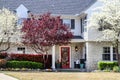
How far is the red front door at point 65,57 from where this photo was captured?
4347cm

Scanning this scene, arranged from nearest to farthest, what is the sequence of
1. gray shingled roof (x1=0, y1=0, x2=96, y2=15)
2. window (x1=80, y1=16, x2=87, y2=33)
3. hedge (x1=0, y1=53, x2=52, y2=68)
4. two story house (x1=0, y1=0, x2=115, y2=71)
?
hedge (x1=0, y1=53, x2=52, y2=68)
two story house (x1=0, y1=0, x2=115, y2=71)
window (x1=80, y1=16, x2=87, y2=33)
gray shingled roof (x1=0, y1=0, x2=96, y2=15)

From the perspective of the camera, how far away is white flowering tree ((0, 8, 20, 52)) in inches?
1576

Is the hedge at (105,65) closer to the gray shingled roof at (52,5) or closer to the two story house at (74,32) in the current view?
the two story house at (74,32)

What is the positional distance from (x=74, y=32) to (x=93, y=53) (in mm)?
4395

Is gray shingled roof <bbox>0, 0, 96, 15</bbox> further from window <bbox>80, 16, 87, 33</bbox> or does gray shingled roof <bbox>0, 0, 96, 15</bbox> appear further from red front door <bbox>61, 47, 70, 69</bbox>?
red front door <bbox>61, 47, 70, 69</bbox>

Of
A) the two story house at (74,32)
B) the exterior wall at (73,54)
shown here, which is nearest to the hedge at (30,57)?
the two story house at (74,32)

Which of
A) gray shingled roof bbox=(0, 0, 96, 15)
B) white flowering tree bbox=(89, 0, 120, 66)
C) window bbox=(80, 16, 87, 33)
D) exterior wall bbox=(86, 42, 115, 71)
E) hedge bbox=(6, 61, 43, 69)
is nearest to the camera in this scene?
white flowering tree bbox=(89, 0, 120, 66)

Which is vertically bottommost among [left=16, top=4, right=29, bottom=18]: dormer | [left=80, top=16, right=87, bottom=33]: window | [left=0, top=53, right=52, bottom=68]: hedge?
[left=0, top=53, right=52, bottom=68]: hedge

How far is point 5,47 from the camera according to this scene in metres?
42.8

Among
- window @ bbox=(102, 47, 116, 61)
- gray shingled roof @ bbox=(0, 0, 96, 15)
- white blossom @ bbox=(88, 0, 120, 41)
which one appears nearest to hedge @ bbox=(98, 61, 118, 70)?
window @ bbox=(102, 47, 116, 61)

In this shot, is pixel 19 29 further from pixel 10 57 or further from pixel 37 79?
pixel 37 79

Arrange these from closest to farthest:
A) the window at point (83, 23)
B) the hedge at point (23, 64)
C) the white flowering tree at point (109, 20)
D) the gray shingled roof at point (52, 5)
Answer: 1. the white flowering tree at point (109, 20)
2. the hedge at point (23, 64)
3. the window at point (83, 23)
4. the gray shingled roof at point (52, 5)

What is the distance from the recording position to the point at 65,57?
43688mm

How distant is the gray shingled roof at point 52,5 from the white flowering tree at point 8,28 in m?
4.04
